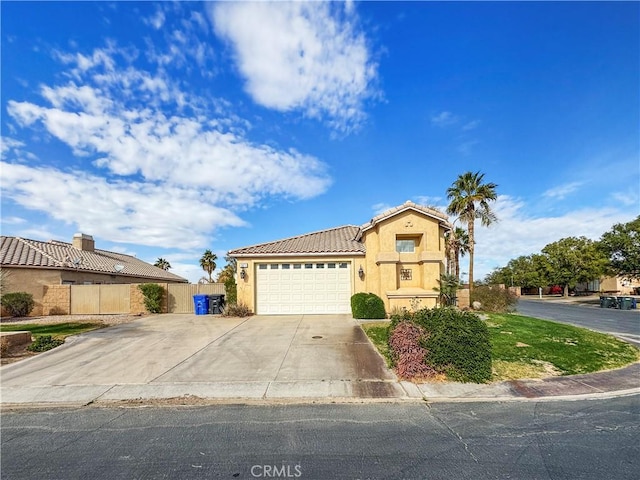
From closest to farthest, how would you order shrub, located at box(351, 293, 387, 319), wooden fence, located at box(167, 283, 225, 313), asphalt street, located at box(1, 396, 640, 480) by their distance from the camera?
asphalt street, located at box(1, 396, 640, 480) < shrub, located at box(351, 293, 387, 319) < wooden fence, located at box(167, 283, 225, 313)

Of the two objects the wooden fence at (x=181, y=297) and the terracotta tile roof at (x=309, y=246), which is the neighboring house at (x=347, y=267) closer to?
the terracotta tile roof at (x=309, y=246)

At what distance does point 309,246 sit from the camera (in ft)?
58.4

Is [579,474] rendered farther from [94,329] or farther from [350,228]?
[350,228]

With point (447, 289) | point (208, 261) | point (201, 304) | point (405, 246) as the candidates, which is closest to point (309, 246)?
point (405, 246)

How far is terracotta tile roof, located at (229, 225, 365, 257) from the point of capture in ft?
56.0

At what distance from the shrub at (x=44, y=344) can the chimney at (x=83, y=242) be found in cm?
1975

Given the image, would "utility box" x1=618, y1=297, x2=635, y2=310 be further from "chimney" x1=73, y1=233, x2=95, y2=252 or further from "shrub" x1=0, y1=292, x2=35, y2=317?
"chimney" x1=73, y1=233, x2=95, y2=252

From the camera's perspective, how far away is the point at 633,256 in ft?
97.5

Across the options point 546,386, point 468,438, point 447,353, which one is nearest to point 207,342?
point 447,353

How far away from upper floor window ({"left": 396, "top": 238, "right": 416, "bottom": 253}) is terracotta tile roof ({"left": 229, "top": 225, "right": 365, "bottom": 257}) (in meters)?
1.77

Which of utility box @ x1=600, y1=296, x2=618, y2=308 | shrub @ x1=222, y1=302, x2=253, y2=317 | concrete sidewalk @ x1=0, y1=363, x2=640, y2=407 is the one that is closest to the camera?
concrete sidewalk @ x1=0, y1=363, x2=640, y2=407

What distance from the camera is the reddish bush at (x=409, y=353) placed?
7.28 m

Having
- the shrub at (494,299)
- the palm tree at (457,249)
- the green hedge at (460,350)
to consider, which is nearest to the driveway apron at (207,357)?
the green hedge at (460,350)

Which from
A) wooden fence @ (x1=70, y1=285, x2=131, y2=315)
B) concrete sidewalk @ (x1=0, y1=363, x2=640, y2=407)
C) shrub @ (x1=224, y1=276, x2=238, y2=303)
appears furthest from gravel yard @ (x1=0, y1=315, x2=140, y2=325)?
concrete sidewalk @ (x1=0, y1=363, x2=640, y2=407)
